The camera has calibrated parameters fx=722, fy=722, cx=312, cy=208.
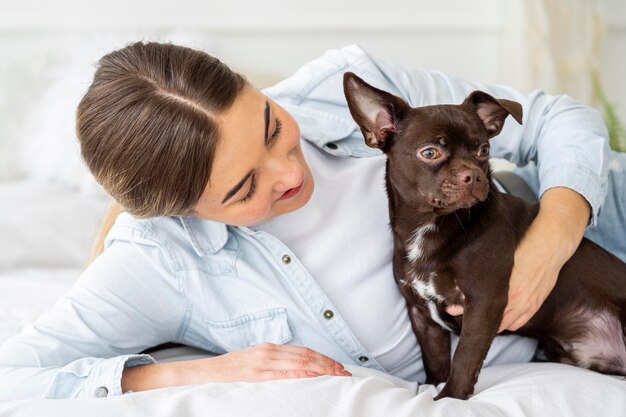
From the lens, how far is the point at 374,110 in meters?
1.59

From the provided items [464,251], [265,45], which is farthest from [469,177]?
[265,45]

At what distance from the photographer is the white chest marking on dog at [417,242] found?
1.57 meters

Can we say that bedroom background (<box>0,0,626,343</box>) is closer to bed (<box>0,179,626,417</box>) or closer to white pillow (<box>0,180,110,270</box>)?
white pillow (<box>0,180,110,270</box>)

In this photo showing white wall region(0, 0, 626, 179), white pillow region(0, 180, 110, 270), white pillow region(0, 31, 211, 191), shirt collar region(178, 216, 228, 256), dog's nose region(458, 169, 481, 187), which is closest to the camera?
dog's nose region(458, 169, 481, 187)

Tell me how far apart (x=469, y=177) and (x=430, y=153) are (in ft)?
0.42

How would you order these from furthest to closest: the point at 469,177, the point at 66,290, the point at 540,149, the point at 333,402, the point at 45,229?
the point at 45,229 → the point at 66,290 → the point at 540,149 → the point at 469,177 → the point at 333,402

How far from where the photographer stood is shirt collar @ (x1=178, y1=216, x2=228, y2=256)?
1646 millimetres

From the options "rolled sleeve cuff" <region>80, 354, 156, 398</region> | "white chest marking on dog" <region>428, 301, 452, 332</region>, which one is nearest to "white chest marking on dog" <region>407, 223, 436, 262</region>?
"white chest marking on dog" <region>428, 301, 452, 332</region>

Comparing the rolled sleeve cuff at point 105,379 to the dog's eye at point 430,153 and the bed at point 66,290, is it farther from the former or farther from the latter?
the dog's eye at point 430,153

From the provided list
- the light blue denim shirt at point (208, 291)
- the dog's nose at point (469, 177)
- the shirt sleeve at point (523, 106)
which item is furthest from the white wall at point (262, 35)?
the dog's nose at point (469, 177)

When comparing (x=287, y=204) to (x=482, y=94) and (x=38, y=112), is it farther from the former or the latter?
(x=38, y=112)

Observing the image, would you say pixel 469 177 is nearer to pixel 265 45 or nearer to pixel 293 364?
pixel 293 364

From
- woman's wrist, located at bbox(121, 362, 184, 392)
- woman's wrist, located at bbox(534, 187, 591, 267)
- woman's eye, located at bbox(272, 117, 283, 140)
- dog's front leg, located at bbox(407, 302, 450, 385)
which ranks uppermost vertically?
woman's eye, located at bbox(272, 117, 283, 140)

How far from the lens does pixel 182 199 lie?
4.87 ft
